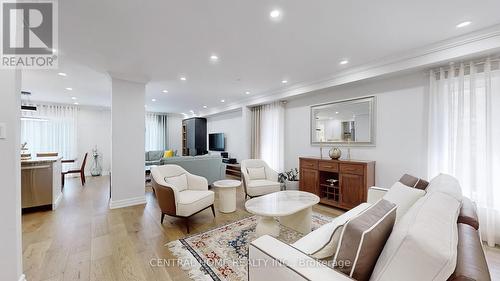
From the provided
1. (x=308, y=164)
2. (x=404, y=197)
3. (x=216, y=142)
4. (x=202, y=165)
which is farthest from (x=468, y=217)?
(x=216, y=142)

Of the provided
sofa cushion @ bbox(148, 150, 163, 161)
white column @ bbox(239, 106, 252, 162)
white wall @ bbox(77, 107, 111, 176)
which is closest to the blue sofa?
white column @ bbox(239, 106, 252, 162)

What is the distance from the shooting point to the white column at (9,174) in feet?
4.61

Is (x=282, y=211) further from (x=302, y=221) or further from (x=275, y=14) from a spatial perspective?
(x=275, y=14)

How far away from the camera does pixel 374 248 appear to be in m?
0.92

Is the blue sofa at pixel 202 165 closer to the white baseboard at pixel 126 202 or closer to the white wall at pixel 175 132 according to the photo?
the white baseboard at pixel 126 202

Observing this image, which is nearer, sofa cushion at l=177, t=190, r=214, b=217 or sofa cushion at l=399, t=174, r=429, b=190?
sofa cushion at l=399, t=174, r=429, b=190

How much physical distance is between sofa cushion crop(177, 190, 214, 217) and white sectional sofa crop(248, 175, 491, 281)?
1.67m

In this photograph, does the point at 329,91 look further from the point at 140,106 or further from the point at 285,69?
the point at 140,106

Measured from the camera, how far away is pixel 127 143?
3.73 m

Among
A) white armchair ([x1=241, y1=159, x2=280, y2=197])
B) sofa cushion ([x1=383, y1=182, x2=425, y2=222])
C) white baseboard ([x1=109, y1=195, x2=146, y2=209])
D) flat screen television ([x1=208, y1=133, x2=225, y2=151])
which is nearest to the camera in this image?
sofa cushion ([x1=383, y1=182, x2=425, y2=222])

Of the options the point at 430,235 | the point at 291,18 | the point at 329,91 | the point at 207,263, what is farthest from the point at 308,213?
the point at 329,91

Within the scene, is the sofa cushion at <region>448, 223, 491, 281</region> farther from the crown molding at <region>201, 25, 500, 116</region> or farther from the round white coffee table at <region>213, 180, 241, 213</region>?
the round white coffee table at <region>213, 180, 241, 213</region>

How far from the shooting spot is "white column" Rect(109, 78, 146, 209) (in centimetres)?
360

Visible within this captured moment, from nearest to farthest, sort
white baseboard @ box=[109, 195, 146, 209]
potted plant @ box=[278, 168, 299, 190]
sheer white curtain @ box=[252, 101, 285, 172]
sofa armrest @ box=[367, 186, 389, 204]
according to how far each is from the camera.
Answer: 1. sofa armrest @ box=[367, 186, 389, 204]
2. white baseboard @ box=[109, 195, 146, 209]
3. potted plant @ box=[278, 168, 299, 190]
4. sheer white curtain @ box=[252, 101, 285, 172]
